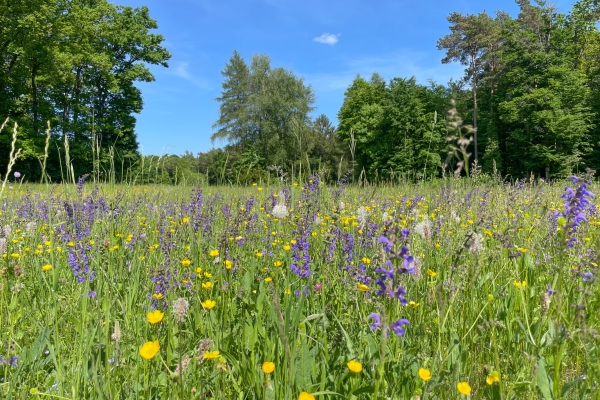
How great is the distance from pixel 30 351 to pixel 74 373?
0.31 meters

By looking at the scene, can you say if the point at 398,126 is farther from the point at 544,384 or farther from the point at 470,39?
the point at 544,384

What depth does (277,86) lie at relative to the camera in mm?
35156

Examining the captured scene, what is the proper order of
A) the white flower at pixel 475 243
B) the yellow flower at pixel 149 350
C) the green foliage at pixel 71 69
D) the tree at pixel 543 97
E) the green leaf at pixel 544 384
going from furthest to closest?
the tree at pixel 543 97 < the green foliage at pixel 71 69 < the white flower at pixel 475 243 < the green leaf at pixel 544 384 < the yellow flower at pixel 149 350

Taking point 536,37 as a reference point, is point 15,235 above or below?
below

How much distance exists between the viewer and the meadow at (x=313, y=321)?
47.8 inches

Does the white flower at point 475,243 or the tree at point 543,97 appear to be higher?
the tree at point 543,97

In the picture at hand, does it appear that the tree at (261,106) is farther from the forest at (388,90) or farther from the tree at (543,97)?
the tree at (543,97)

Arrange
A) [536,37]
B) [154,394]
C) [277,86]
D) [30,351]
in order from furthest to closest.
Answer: [277,86]
[536,37]
[30,351]
[154,394]

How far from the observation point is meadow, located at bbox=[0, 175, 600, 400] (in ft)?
3.98

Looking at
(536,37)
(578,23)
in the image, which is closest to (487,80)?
(536,37)

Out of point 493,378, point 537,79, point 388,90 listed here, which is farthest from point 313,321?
point 388,90

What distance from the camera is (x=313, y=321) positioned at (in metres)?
1.73

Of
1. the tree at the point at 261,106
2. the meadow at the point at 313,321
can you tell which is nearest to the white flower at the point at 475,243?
the meadow at the point at 313,321

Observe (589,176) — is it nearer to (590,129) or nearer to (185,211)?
(185,211)
